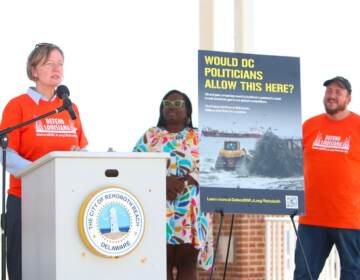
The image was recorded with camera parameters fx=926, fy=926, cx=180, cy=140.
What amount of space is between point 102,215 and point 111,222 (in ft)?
0.17

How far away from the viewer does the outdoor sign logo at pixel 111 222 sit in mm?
3969

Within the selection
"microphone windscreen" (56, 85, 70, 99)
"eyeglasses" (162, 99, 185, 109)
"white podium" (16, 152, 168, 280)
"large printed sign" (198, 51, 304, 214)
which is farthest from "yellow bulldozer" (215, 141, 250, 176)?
"white podium" (16, 152, 168, 280)

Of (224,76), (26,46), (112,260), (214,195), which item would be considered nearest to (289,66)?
(224,76)

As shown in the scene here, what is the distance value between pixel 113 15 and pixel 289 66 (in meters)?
3.66

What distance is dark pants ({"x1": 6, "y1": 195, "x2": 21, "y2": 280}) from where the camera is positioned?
4.99m

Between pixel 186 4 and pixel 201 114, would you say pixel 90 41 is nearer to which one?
pixel 186 4

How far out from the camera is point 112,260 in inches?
159

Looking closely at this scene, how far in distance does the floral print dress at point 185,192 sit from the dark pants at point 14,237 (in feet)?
4.80

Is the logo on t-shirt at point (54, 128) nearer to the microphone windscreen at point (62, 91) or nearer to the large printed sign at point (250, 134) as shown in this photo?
the microphone windscreen at point (62, 91)

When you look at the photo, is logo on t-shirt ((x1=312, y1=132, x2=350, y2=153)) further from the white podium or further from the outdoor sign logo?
the outdoor sign logo

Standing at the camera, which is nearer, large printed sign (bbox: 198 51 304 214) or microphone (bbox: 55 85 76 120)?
microphone (bbox: 55 85 76 120)

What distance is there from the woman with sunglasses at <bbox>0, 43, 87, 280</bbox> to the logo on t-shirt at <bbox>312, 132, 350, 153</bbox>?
6.59 feet

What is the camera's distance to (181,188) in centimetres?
622

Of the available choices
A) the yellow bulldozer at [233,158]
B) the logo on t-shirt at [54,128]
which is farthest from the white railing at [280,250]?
the logo on t-shirt at [54,128]
